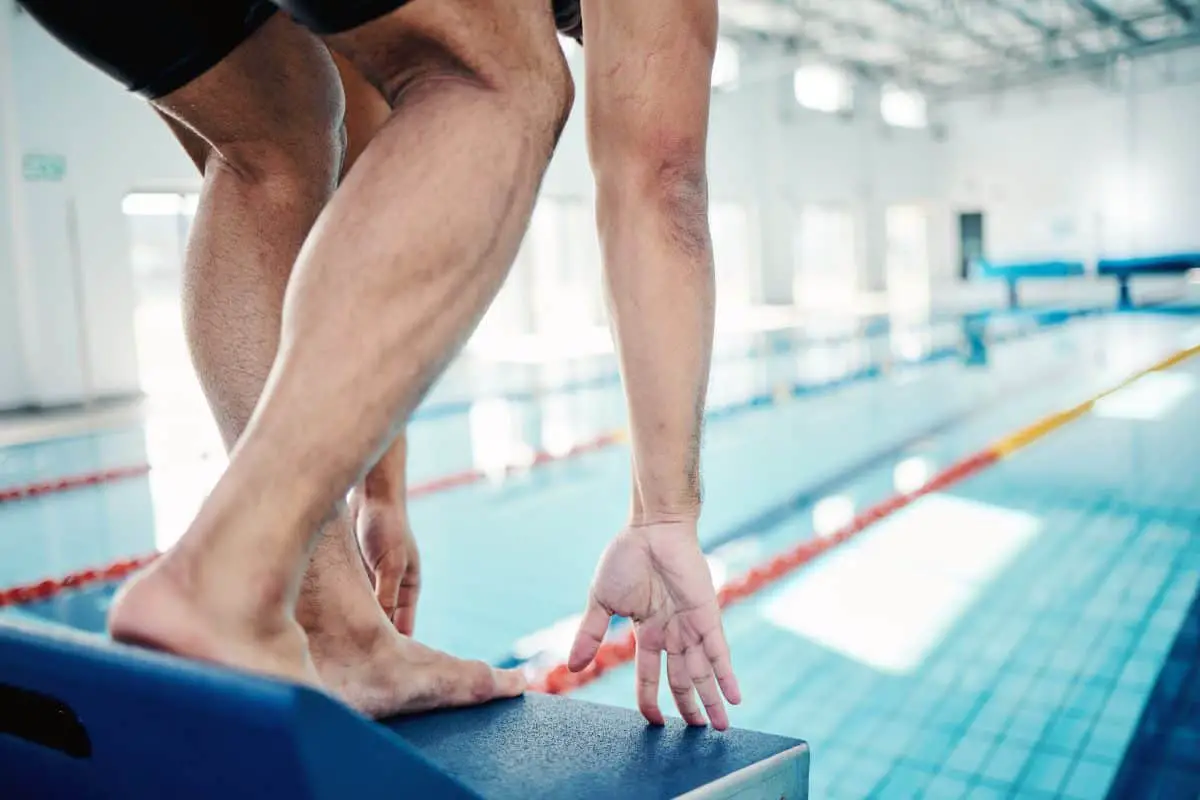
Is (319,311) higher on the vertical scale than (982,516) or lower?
higher

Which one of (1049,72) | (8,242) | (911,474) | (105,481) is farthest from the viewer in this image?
(1049,72)

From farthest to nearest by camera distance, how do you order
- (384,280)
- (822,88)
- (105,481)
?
(822,88)
(105,481)
(384,280)

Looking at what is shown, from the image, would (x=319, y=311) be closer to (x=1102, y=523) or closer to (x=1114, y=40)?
(x=1102, y=523)

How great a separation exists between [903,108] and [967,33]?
16.9ft

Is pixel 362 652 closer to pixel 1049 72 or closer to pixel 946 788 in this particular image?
pixel 946 788

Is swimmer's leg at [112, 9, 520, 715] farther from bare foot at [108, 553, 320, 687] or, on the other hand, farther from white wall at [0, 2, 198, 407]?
white wall at [0, 2, 198, 407]

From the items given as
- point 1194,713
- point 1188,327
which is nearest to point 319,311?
point 1194,713

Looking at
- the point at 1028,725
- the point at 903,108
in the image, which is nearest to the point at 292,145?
the point at 1028,725

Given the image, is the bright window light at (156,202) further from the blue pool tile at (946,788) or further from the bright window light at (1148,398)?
the blue pool tile at (946,788)

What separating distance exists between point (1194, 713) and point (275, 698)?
189 cm

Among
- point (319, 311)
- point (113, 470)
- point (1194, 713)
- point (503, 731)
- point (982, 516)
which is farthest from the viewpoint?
point (113, 470)

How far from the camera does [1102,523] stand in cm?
331

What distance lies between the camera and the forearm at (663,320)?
1.02 meters

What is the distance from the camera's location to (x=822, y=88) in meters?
20.6
